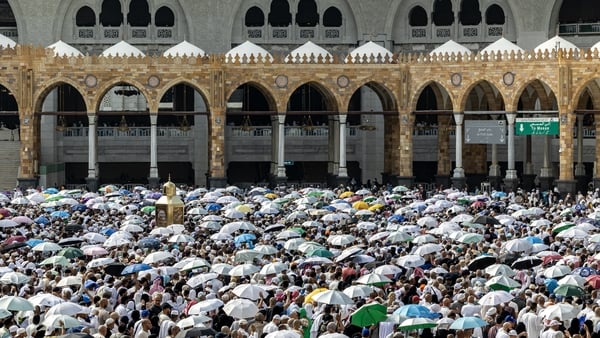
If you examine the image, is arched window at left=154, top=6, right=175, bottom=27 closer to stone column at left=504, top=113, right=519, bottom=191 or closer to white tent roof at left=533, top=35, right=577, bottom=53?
stone column at left=504, top=113, right=519, bottom=191

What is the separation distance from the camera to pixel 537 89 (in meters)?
62.4

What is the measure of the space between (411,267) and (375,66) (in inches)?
1343

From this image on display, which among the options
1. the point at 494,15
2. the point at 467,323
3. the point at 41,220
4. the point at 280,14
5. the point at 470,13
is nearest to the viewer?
the point at 467,323

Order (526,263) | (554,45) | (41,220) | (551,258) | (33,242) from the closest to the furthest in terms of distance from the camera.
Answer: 1. (526,263)
2. (551,258)
3. (33,242)
4. (41,220)
5. (554,45)

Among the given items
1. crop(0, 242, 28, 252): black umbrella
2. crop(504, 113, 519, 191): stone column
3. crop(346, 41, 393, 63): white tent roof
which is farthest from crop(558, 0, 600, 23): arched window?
crop(0, 242, 28, 252): black umbrella

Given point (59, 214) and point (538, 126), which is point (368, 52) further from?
point (59, 214)

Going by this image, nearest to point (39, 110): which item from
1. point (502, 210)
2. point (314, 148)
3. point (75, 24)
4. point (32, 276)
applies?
point (75, 24)

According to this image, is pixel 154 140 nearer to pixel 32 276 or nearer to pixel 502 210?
pixel 502 210

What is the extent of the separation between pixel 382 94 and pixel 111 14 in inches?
691

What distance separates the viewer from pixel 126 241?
3316cm

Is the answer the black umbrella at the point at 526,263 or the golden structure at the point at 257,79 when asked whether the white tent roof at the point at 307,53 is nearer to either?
the golden structure at the point at 257,79

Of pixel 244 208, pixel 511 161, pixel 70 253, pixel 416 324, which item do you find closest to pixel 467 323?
pixel 416 324

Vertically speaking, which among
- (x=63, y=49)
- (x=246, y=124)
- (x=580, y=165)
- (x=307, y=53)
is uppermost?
(x=63, y=49)

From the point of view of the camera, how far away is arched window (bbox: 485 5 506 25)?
2736 inches
